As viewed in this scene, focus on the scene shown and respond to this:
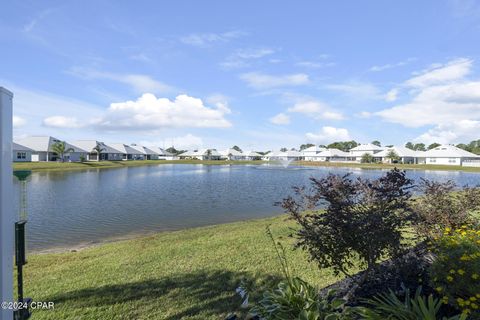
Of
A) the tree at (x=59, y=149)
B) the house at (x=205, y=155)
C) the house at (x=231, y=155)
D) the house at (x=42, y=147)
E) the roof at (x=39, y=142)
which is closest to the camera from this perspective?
the tree at (x=59, y=149)

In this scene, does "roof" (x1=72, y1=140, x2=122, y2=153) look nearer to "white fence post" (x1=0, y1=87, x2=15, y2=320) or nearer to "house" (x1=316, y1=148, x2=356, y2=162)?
"house" (x1=316, y1=148, x2=356, y2=162)

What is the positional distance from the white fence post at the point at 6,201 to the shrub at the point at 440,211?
5.46 metres

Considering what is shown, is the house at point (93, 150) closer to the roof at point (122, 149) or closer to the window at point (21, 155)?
the roof at point (122, 149)

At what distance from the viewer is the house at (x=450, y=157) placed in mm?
80069

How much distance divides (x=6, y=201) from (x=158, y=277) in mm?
3905

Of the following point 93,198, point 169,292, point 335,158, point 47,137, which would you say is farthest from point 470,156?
point 47,137

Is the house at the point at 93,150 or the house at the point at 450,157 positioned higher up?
the house at the point at 93,150

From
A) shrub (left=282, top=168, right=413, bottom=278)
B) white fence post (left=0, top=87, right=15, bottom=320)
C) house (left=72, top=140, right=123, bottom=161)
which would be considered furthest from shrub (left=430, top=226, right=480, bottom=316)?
house (left=72, top=140, right=123, bottom=161)

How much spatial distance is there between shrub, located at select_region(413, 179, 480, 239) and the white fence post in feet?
17.9

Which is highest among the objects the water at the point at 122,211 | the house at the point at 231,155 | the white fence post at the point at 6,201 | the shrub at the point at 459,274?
the house at the point at 231,155

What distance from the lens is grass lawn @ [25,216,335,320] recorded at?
4.51 metres

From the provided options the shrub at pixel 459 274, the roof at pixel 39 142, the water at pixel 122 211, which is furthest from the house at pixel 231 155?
the shrub at pixel 459 274

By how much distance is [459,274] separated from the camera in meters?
3.17

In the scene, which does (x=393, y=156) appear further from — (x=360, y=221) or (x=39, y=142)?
(x=360, y=221)
